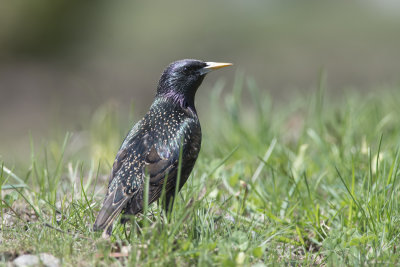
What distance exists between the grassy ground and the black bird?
98 millimetres

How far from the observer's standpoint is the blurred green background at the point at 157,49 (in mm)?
9852

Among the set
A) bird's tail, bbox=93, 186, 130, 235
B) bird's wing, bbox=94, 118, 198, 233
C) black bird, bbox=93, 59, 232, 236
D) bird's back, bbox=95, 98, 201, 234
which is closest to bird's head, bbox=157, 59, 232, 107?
black bird, bbox=93, 59, 232, 236

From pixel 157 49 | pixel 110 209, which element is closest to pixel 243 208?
pixel 110 209

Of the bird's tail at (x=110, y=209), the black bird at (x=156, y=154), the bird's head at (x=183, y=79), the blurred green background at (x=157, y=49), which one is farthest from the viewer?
the blurred green background at (x=157, y=49)

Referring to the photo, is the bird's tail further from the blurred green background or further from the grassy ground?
the blurred green background

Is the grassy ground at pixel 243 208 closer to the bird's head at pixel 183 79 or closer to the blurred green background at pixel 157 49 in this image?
the bird's head at pixel 183 79

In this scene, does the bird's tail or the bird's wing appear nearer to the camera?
the bird's tail

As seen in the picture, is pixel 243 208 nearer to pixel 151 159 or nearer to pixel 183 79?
pixel 151 159

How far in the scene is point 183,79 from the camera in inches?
134

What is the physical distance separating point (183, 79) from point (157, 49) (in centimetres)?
972

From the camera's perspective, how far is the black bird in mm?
2748

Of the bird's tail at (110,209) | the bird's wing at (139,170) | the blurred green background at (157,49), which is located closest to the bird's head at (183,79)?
the bird's wing at (139,170)

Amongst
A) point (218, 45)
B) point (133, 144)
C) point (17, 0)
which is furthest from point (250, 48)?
point (133, 144)

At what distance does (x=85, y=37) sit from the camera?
12.6 m
